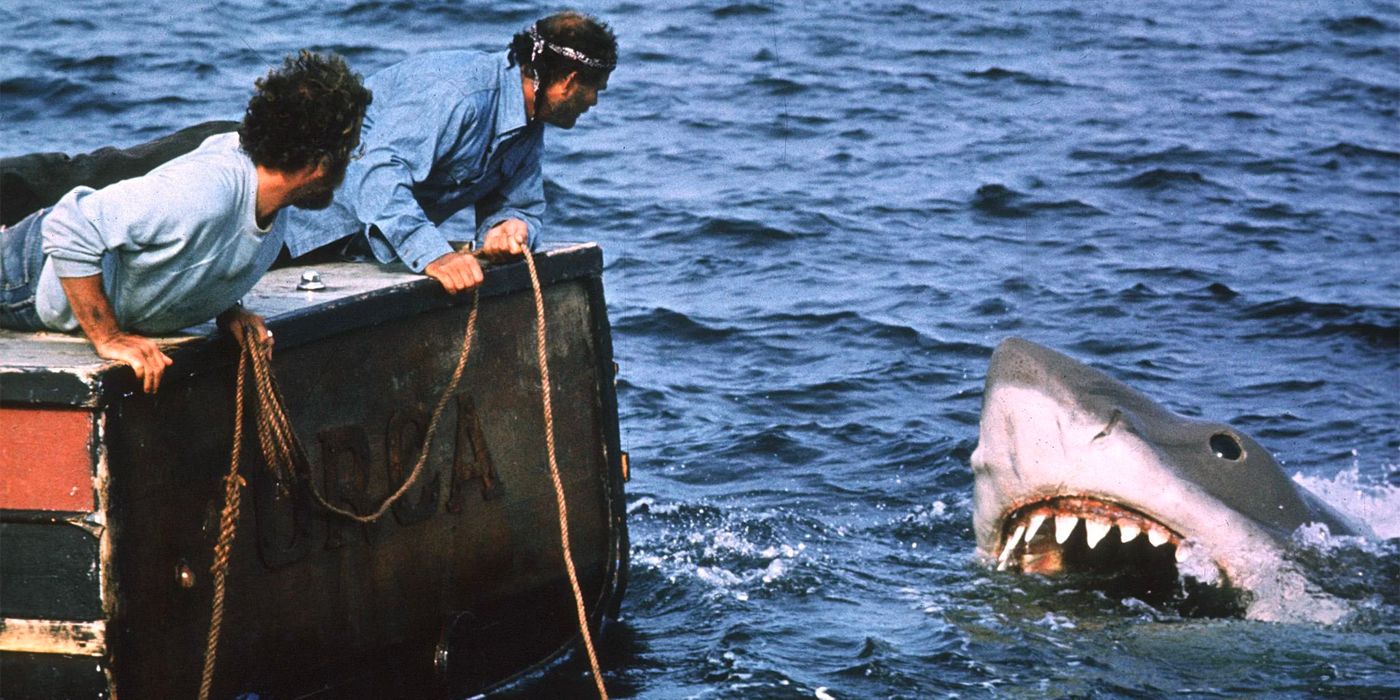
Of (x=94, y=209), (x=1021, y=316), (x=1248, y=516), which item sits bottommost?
(x=1021, y=316)

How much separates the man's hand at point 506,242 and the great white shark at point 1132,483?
1398 millimetres

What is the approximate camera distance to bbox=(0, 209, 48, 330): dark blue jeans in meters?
3.48

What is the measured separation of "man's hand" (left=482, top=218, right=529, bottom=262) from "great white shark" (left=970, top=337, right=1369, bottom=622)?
1.40m

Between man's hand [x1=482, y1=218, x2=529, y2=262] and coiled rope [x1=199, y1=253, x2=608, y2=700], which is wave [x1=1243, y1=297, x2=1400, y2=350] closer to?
man's hand [x1=482, y1=218, x2=529, y2=262]

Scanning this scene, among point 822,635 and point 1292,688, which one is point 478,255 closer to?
point 822,635

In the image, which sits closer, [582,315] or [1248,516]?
[582,315]

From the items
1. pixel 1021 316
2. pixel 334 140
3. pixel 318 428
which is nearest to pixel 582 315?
pixel 318 428

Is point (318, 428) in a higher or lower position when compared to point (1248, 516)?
higher

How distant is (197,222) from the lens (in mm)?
3191

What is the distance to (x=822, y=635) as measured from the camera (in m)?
4.98

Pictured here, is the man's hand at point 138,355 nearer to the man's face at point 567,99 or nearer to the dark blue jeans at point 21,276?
the dark blue jeans at point 21,276

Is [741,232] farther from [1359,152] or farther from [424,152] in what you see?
[424,152]

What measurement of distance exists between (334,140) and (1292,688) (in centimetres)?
280

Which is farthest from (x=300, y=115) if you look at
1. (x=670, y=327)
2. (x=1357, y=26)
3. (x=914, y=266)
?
(x=1357, y=26)
